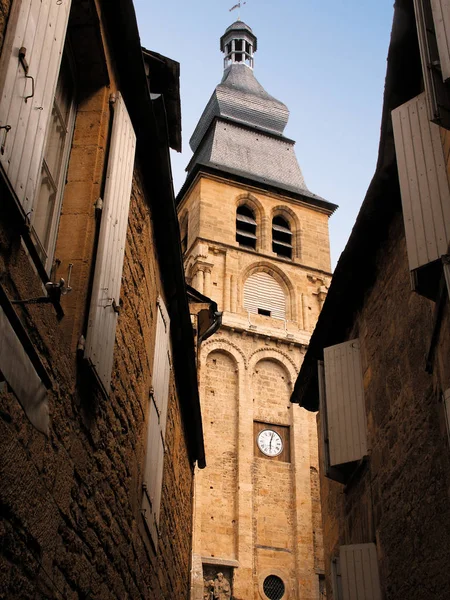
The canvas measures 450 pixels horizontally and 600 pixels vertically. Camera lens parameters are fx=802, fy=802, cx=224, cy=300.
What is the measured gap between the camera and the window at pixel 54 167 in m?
4.03

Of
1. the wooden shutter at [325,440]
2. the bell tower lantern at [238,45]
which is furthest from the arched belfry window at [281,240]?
the wooden shutter at [325,440]

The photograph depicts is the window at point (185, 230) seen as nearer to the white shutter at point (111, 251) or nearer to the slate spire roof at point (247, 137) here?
the slate spire roof at point (247, 137)

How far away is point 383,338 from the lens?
7496mm

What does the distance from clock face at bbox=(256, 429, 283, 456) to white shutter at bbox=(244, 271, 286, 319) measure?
4944 millimetres

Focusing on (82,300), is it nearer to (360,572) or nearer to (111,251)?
(111,251)

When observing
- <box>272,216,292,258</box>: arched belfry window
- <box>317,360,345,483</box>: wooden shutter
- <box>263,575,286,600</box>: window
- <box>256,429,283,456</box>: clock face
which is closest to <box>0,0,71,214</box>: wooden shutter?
<box>317,360,345,483</box>: wooden shutter

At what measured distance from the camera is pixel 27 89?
10.7 ft

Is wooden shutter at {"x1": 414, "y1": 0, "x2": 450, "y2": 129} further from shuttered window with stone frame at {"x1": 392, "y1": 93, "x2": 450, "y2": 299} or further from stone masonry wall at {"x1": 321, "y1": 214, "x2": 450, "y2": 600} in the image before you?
stone masonry wall at {"x1": 321, "y1": 214, "x2": 450, "y2": 600}

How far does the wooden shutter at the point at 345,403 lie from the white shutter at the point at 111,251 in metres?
4.05

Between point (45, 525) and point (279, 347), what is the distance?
83.8 feet

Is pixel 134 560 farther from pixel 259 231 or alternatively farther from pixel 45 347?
pixel 259 231

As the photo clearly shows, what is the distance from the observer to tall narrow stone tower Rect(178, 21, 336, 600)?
2438 cm

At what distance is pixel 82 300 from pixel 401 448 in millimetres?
3651

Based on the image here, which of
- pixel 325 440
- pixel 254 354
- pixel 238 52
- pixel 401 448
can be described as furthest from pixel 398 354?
pixel 238 52
